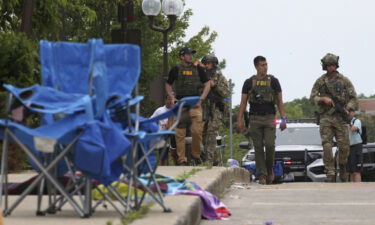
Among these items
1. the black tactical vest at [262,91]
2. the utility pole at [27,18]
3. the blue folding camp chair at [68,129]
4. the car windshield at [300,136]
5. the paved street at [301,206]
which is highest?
the utility pole at [27,18]

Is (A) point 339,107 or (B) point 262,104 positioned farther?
(A) point 339,107

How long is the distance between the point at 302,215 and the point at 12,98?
11.2ft

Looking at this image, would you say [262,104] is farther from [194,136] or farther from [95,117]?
[95,117]

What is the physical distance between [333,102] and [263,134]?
1.26 metres

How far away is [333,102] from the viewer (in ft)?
56.0

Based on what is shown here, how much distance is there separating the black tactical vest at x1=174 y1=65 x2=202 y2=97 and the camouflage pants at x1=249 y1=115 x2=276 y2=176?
3.49ft

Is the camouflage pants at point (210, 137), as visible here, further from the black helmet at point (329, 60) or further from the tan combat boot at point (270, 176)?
the black helmet at point (329, 60)

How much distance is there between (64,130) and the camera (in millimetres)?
6641

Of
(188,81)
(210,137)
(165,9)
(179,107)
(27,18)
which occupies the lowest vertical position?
(210,137)

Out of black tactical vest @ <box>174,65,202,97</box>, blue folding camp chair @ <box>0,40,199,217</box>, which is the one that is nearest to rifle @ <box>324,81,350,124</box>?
black tactical vest @ <box>174,65,202,97</box>

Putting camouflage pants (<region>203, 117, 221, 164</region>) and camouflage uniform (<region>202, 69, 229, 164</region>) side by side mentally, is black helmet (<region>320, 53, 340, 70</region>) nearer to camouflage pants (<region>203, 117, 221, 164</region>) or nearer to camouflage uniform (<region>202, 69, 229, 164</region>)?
camouflage uniform (<region>202, 69, 229, 164</region>)

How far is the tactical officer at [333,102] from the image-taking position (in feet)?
56.1

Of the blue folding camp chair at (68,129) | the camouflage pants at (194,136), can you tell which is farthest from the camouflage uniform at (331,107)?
the blue folding camp chair at (68,129)

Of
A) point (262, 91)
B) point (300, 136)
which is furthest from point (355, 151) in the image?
point (300, 136)
